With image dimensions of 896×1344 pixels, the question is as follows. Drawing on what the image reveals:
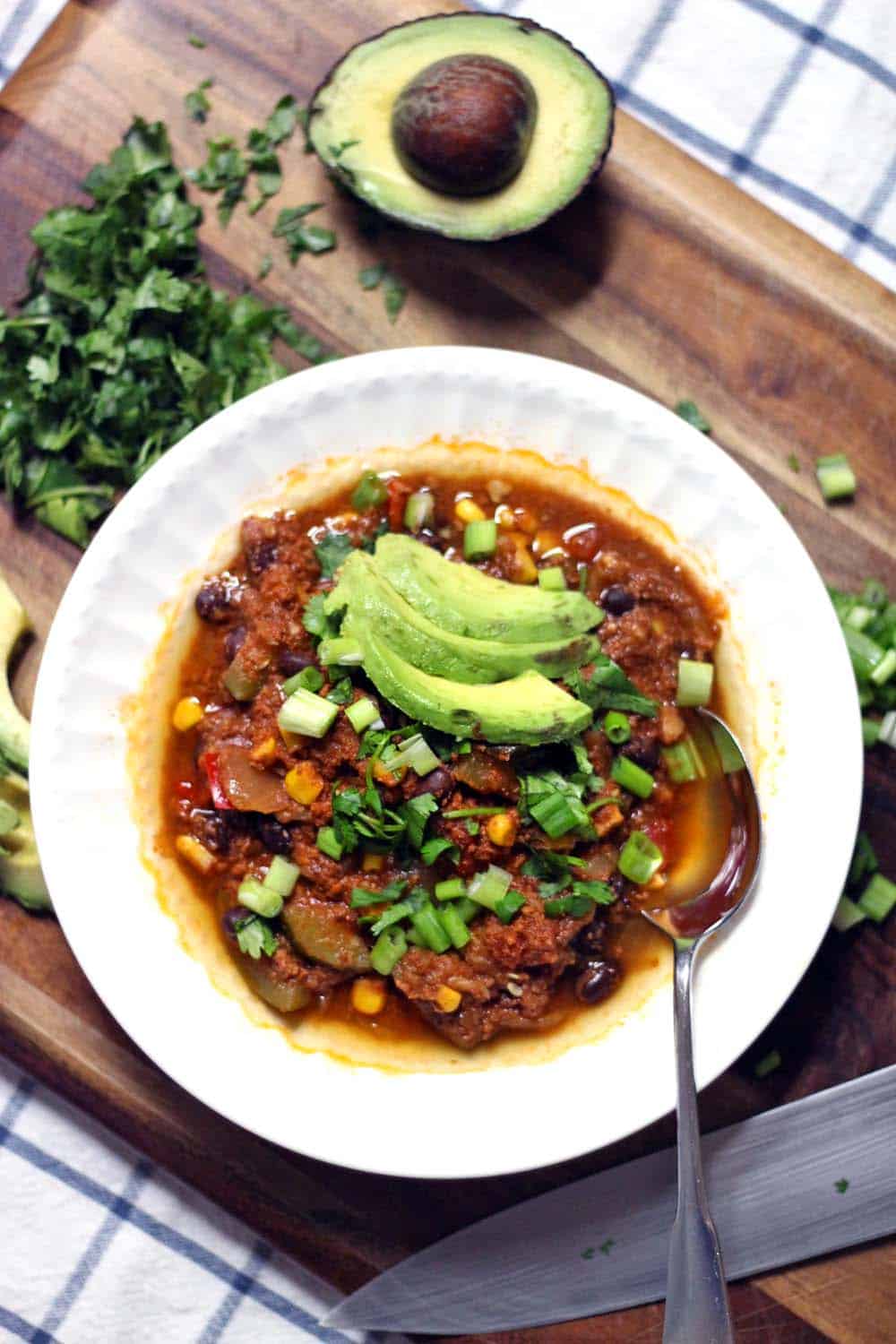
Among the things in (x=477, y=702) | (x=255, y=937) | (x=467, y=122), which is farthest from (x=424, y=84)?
(x=255, y=937)

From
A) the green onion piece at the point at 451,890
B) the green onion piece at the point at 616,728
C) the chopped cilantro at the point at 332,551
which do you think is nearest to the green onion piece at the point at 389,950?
the green onion piece at the point at 451,890

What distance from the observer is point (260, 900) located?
385 cm

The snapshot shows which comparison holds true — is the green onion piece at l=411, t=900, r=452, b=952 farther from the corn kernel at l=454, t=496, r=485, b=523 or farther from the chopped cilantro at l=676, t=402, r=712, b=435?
the chopped cilantro at l=676, t=402, r=712, b=435

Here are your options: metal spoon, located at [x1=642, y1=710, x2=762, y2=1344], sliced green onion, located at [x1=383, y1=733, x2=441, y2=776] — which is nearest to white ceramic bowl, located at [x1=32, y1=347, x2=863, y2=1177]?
metal spoon, located at [x1=642, y1=710, x2=762, y2=1344]

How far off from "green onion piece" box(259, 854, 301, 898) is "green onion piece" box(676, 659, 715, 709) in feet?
4.69

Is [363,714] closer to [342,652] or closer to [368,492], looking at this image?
[342,652]

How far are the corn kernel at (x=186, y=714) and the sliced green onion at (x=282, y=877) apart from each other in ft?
1.86

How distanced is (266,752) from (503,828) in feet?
2.65

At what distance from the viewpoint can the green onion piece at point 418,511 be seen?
4039mm

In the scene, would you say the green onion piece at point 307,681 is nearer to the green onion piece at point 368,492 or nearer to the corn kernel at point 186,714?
the corn kernel at point 186,714

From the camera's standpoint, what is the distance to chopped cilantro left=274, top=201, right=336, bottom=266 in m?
4.33

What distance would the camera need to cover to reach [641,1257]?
4.13 m

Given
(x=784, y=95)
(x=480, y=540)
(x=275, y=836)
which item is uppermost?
(x=784, y=95)

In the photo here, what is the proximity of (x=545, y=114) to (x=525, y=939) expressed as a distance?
2773 millimetres
